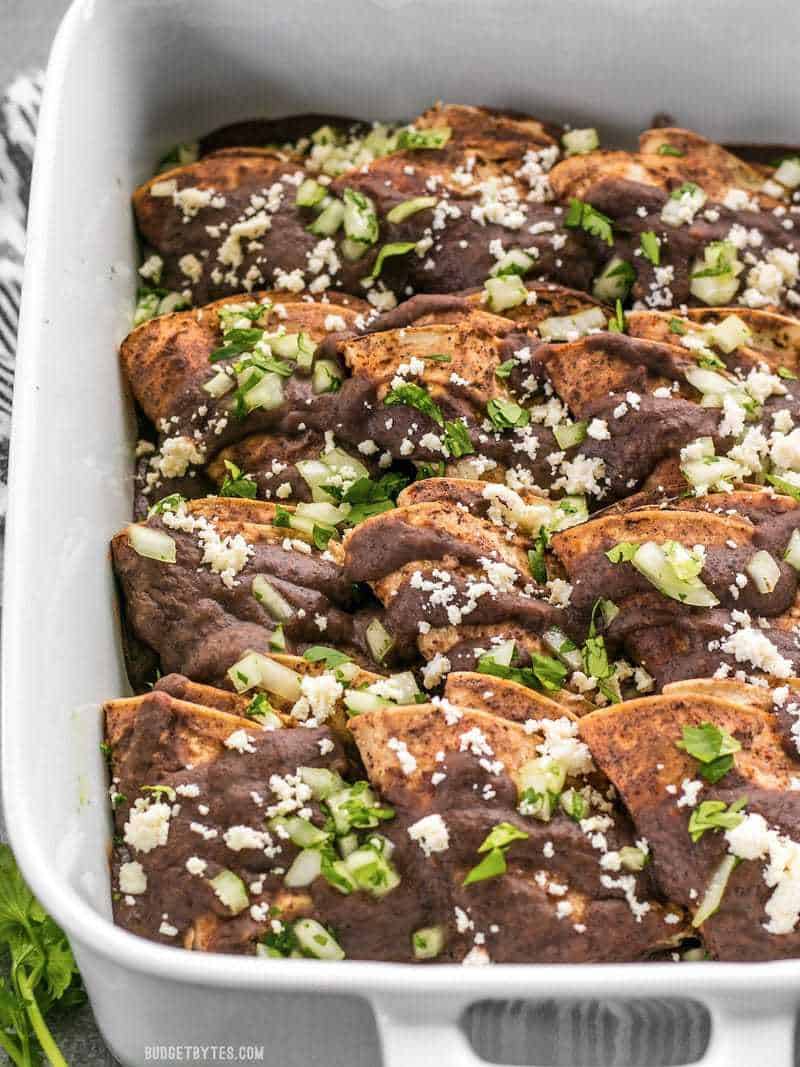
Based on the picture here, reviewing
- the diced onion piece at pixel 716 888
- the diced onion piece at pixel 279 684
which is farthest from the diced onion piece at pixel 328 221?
the diced onion piece at pixel 716 888

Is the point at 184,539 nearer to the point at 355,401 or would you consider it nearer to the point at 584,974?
the point at 355,401

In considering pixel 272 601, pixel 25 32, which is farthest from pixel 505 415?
pixel 25 32

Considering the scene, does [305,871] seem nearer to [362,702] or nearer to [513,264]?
[362,702]

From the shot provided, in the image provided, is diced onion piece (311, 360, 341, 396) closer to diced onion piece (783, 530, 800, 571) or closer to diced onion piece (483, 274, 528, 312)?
diced onion piece (483, 274, 528, 312)

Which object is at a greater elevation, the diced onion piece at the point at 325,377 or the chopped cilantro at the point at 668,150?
the chopped cilantro at the point at 668,150

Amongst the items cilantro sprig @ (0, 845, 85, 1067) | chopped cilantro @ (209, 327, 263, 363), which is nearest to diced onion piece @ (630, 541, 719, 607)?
chopped cilantro @ (209, 327, 263, 363)

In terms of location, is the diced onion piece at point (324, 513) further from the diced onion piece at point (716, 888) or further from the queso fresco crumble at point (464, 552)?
the diced onion piece at point (716, 888)

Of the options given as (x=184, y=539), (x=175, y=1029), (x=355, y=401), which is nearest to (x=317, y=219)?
(x=355, y=401)
